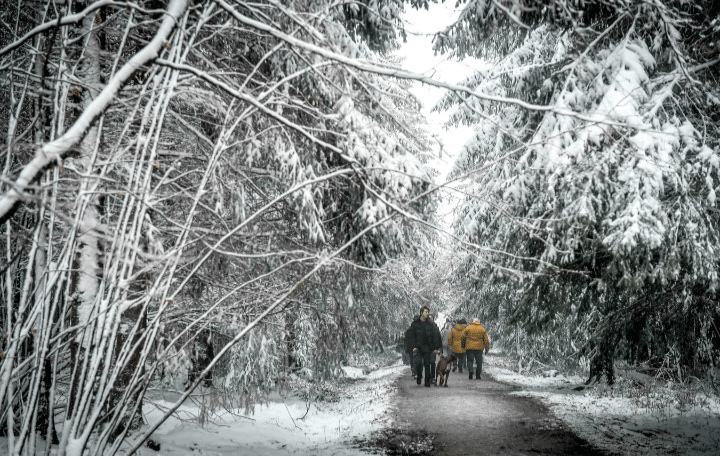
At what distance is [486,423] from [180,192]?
6014 mm

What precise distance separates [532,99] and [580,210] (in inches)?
96.4

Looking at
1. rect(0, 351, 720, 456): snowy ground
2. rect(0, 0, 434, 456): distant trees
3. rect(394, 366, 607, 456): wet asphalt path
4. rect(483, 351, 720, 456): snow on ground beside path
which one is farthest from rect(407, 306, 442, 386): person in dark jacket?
rect(0, 0, 434, 456): distant trees

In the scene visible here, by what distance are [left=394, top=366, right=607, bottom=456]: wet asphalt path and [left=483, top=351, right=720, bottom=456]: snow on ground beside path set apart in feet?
1.14

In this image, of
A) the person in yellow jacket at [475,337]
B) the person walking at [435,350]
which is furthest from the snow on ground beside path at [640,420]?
the person in yellow jacket at [475,337]

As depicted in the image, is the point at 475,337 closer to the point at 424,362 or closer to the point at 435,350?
the point at 424,362

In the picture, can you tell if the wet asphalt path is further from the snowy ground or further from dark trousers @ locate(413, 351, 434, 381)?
dark trousers @ locate(413, 351, 434, 381)

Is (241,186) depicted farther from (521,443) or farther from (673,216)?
(521,443)

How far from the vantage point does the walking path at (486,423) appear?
5062 millimetres

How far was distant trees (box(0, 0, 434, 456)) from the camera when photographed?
5.65 feet

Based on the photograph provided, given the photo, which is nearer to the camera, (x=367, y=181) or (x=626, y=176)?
(x=367, y=181)

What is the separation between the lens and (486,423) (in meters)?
6.27

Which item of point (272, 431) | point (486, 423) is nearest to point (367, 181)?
point (272, 431)

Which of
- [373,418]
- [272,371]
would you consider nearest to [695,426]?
[373,418]

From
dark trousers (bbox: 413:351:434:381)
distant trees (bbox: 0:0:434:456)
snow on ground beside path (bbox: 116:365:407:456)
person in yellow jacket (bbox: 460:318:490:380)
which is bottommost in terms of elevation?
snow on ground beside path (bbox: 116:365:407:456)
